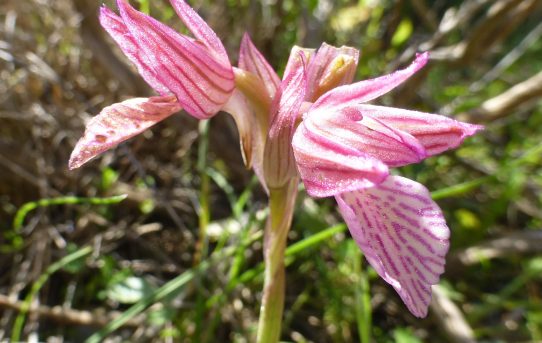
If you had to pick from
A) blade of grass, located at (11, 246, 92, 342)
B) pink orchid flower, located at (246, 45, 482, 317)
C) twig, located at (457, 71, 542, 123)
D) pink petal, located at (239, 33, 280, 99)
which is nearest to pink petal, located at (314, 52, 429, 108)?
pink orchid flower, located at (246, 45, 482, 317)

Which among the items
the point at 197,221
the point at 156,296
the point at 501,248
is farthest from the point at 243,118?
the point at 501,248

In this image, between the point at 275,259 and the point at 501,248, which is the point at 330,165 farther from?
the point at 501,248

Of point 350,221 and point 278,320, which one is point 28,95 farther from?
point 350,221

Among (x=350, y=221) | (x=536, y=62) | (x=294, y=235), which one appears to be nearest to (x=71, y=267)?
(x=294, y=235)

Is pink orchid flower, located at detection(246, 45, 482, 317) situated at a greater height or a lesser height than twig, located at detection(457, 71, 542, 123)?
greater

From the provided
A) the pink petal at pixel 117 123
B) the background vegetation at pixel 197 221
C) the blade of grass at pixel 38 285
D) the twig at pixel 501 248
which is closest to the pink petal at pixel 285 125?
the pink petal at pixel 117 123

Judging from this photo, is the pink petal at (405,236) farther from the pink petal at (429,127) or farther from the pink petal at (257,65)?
the pink petal at (257,65)

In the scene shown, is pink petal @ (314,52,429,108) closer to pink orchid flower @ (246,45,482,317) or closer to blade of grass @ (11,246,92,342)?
pink orchid flower @ (246,45,482,317)
